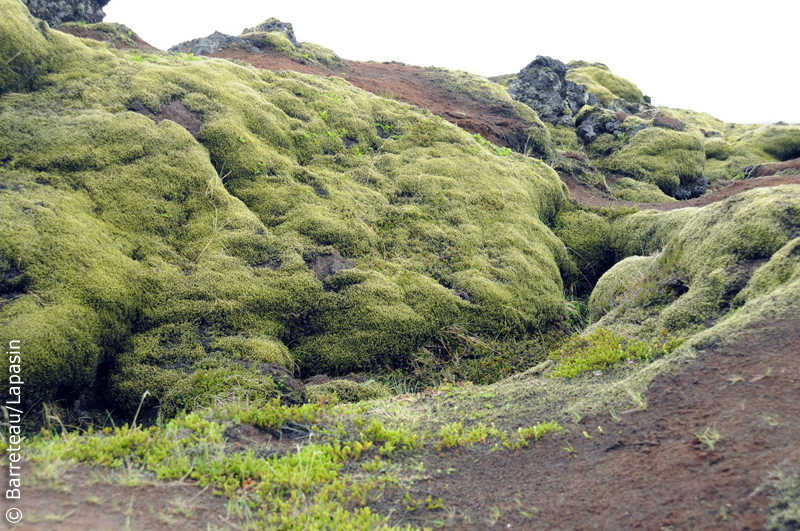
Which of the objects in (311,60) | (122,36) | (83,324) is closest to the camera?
(83,324)

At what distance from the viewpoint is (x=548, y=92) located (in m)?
22.9

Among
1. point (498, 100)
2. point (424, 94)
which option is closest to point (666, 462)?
point (498, 100)

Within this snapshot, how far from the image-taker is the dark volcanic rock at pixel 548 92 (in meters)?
22.3

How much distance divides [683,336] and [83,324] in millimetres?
6465

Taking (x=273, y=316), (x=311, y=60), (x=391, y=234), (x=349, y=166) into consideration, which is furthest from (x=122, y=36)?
(x=273, y=316)

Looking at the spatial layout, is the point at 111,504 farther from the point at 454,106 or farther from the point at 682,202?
the point at 454,106

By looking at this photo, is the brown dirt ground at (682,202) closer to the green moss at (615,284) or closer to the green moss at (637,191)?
the green moss at (637,191)

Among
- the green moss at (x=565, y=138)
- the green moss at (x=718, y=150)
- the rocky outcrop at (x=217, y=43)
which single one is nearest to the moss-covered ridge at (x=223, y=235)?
the rocky outcrop at (x=217, y=43)

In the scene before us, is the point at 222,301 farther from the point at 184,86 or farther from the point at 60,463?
the point at 184,86

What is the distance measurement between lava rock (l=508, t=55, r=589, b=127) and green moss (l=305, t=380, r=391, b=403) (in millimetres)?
19122

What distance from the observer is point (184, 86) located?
9.05m

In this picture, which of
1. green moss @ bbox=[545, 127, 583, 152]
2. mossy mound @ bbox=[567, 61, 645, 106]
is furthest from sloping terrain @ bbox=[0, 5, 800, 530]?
mossy mound @ bbox=[567, 61, 645, 106]

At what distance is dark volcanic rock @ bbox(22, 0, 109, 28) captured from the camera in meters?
17.1

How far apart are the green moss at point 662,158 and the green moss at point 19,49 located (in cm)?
1767
